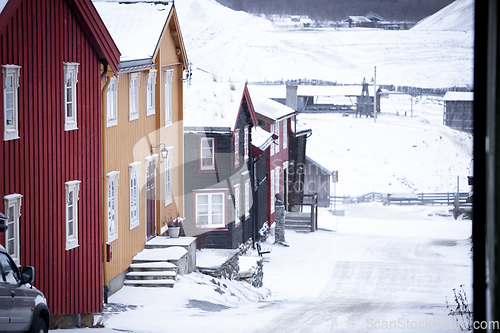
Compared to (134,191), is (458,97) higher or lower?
higher

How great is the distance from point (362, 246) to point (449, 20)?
5776 inches

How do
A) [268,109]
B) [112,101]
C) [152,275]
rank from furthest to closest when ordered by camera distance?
1. [268,109]
2. [152,275]
3. [112,101]

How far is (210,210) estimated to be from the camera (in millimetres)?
26250

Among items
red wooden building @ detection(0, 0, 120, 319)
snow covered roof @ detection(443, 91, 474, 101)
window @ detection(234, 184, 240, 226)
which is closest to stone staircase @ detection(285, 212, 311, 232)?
window @ detection(234, 184, 240, 226)

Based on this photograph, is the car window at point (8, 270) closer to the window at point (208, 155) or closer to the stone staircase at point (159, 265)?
the stone staircase at point (159, 265)

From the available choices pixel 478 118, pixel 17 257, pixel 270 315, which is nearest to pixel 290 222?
pixel 270 315

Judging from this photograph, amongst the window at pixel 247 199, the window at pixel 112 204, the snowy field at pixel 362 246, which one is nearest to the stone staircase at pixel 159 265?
the snowy field at pixel 362 246

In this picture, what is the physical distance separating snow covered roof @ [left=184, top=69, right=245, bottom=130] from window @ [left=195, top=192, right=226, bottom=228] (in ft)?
10.0

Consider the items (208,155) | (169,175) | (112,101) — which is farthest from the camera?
(208,155)

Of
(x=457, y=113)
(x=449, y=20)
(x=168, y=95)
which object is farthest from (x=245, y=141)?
(x=449, y=20)

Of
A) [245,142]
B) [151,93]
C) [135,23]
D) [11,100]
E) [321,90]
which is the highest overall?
[321,90]

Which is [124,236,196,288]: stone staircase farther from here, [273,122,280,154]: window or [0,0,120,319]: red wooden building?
[273,122,280,154]: window

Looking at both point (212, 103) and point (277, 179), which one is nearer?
point (212, 103)

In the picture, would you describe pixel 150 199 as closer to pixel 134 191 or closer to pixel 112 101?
pixel 134 191
